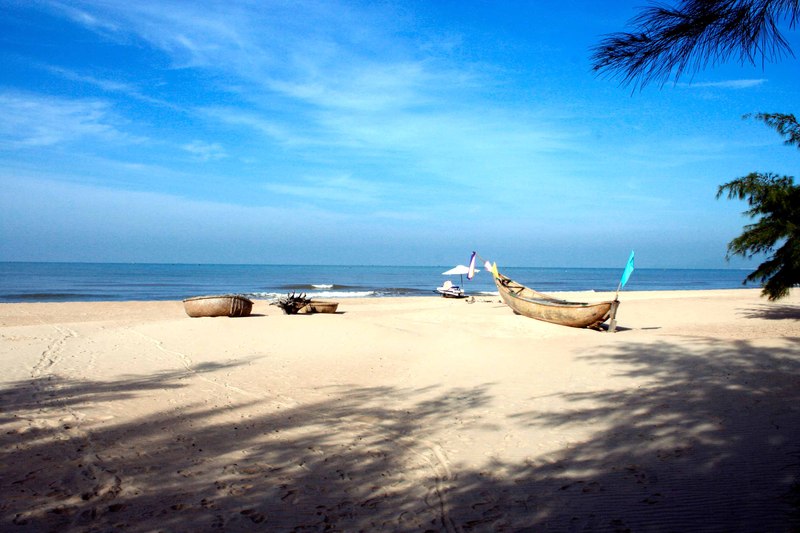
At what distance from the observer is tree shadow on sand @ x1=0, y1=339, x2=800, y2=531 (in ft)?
13.3

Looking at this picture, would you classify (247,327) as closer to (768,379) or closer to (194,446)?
(194,446)

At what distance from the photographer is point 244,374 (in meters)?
9.35

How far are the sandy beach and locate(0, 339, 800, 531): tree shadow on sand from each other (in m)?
0.02

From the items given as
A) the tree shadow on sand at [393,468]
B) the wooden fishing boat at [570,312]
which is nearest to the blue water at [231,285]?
the wooden fishing boat at [570,312]

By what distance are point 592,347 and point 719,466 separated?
6.72m

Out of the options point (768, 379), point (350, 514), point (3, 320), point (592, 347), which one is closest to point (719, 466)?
point (350, 514)

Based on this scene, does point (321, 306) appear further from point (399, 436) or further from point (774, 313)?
point (774, 313)

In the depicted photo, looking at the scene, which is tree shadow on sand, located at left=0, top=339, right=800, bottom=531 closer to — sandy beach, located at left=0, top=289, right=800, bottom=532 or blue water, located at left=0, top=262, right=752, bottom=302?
sandy beach, located at left=0, top=289, right=800, bottom=532

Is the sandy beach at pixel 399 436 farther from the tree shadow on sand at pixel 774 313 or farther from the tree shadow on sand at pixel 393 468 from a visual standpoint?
the tree shadow on sand at pixel 774 313

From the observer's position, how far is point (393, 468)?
5203 millimetres

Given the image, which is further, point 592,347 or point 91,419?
point 592,347

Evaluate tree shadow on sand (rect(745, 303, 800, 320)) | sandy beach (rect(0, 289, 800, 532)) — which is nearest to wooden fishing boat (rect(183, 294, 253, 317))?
sandy beach (rect(0, 289, 800, 532))

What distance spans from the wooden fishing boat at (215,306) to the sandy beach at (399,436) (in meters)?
5.03

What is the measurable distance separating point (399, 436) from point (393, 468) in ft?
3.34
